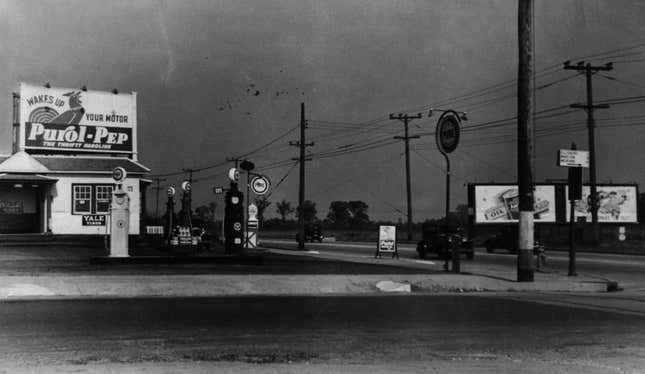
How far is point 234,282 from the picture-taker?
15.6 m

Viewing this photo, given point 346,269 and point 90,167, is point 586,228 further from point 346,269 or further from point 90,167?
point 346,269

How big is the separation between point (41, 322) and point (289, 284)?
22.2 feet

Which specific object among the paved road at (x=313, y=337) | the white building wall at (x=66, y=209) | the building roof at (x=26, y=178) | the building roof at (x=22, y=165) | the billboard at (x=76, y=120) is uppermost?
the billboard at (x=76, y=120)

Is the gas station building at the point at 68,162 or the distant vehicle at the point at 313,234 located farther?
the distant vehicle at the point at 313,234

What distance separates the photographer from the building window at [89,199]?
3800 cm

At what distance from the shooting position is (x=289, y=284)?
1566cm

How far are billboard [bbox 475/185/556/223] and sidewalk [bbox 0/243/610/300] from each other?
137 feet

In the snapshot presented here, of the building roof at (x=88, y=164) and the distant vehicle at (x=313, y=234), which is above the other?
the building roof at (x=88, y=164)

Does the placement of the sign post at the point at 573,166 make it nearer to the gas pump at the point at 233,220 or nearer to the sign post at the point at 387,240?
the gas pump at the point at 233,220

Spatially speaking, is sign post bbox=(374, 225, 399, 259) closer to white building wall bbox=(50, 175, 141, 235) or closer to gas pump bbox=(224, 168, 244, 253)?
gas pump bbox=(224, 168, 244, 253)

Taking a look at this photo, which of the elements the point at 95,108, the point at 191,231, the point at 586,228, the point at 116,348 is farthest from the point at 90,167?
the point at 586,228

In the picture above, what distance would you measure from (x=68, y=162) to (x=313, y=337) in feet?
109

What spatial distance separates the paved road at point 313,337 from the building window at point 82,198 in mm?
27025

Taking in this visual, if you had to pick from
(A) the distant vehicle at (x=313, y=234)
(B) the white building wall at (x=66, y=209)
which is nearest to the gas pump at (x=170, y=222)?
(B) the white building wall at (x=66, y=209)
